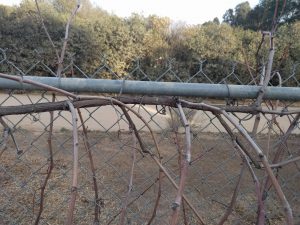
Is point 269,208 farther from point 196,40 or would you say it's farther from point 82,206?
point 196,40

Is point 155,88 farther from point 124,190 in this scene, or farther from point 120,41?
point 120,41

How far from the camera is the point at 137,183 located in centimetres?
334

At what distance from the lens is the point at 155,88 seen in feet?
4.12

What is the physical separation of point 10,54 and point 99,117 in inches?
153

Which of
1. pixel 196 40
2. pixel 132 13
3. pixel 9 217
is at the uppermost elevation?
pixel 132 13

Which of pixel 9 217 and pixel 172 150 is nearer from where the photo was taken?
pixel 9 217

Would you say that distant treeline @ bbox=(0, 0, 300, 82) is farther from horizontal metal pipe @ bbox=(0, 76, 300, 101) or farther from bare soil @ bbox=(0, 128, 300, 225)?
horizontal metal pipe @ bbox=(0, 76, 300, 101)

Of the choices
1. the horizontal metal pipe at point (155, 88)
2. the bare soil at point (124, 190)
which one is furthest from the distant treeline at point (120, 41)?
the horizontal metal pipe at point (155, 88)

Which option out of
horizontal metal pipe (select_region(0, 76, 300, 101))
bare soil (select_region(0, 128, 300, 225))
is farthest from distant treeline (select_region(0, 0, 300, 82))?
horizontal metal pipe (select_region(0, 76, 300, 101))

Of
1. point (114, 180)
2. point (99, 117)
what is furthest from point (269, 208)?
point (99, 117)

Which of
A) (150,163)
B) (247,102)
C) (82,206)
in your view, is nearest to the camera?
(247,102)

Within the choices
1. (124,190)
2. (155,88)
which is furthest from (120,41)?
(155,88)

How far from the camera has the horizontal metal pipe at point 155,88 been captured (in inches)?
47.8

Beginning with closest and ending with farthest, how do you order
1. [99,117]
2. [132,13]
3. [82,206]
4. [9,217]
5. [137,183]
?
[9,217], [82,206], [137,183], [99,117], [132,13]
